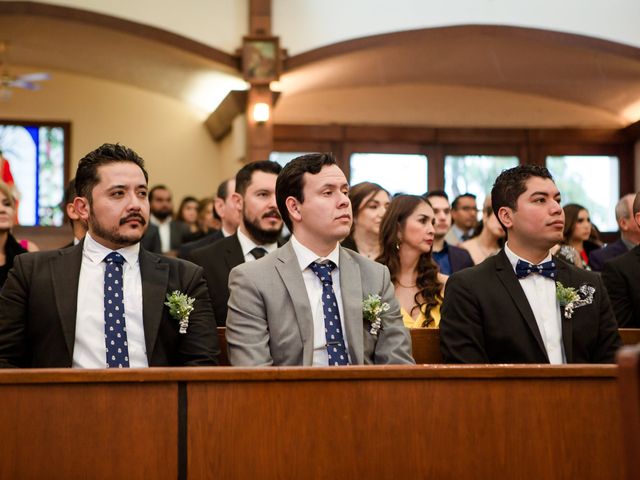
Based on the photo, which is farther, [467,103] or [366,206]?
[467,103]

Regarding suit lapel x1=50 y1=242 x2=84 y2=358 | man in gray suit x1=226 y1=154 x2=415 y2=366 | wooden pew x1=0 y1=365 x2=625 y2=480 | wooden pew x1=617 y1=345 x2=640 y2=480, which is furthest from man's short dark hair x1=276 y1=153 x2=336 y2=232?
wooden pew x1=617 y1=345 x2=640 y2=480

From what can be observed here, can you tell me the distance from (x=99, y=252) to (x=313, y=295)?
842mm

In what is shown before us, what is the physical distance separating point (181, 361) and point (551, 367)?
1.55 m

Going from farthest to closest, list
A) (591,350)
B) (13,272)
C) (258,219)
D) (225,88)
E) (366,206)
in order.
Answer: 1. (225,88)
2. (366,206)
3. (258,219)
4. (591,350)
5. (13,272)

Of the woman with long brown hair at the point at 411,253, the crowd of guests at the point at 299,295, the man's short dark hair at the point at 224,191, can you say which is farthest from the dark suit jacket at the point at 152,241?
the crowd of guests at the point at 299,295

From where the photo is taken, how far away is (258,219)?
5.11 meters

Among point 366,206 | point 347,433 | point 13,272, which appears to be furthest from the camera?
point 366,206

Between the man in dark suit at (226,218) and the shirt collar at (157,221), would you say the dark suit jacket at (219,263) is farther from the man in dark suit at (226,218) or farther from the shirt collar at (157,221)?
the shirt collar at (157,221)

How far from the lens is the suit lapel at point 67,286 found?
3477 millimetres

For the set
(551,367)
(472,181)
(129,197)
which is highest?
(472,181)

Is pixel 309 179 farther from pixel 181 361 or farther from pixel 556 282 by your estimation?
pixel 556 282

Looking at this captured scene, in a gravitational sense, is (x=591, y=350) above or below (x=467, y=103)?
below

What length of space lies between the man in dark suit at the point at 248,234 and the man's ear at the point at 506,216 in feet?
4.38

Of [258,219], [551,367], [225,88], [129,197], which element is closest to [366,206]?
[258,219]
